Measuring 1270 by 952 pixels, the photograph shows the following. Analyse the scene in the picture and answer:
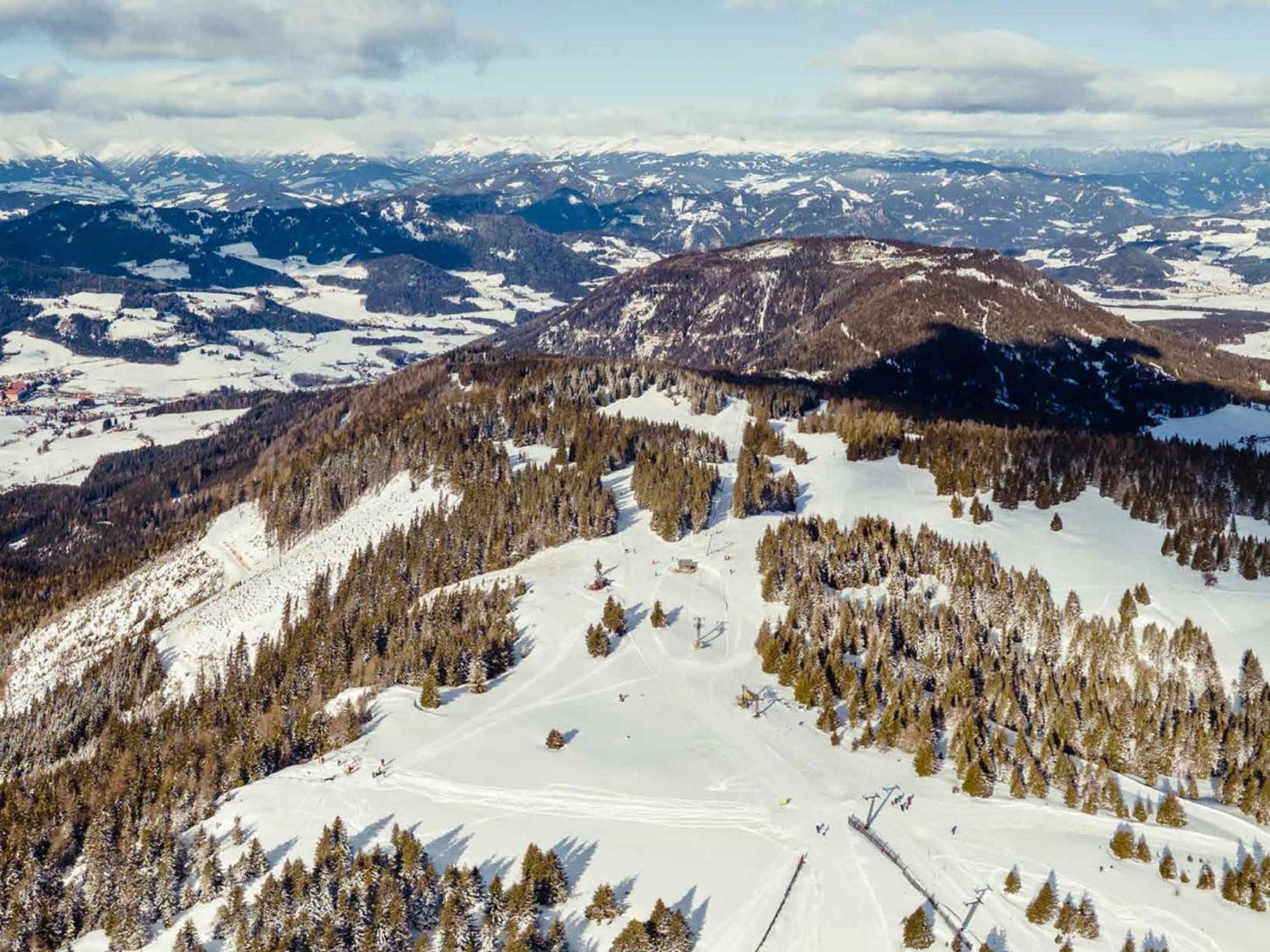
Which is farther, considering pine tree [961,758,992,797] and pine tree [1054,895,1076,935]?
pine tree [961,758,992,797]

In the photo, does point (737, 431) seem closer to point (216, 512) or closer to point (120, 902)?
point (216, 512)

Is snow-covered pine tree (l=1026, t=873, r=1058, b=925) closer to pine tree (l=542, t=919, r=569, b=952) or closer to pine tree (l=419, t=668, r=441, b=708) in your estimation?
pine tree (l=542, t=919, r=569, b=952)

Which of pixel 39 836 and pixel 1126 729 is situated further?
pixel 1126 729

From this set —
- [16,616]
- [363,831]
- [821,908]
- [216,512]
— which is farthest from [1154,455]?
[16,616]

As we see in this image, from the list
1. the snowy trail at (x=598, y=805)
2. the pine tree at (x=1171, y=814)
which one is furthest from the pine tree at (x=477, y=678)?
the pine tree at (x=1171, y=814)

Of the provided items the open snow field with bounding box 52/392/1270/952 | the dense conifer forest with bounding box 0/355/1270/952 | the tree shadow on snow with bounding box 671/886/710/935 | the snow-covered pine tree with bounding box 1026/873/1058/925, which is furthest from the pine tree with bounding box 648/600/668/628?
the snow-covered pine tree with bounding box 1026/873/1058/925

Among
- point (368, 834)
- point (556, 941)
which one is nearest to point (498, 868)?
point (556, 941)
